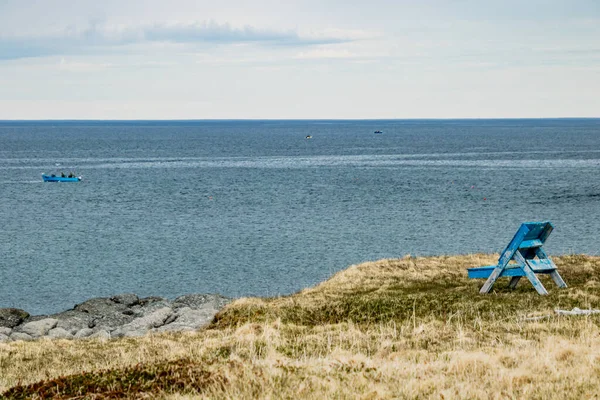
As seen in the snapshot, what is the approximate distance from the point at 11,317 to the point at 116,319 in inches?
165

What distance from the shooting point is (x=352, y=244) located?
52.6 meters

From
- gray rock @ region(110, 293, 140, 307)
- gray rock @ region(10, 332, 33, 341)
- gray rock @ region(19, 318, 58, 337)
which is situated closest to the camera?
gray rock @ region(10, 332, 33, 341)

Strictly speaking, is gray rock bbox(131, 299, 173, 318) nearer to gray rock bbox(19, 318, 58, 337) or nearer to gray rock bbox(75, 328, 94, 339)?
gray rock bbox(19, 318, 58, 337)

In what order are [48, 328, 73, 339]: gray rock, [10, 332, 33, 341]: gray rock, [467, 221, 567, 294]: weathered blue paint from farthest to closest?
[48, 328, 73, 339]: gray rock, [10, 332, 33, 341]: gray rock, [467, 221, 567, 294]: weathered blue paint

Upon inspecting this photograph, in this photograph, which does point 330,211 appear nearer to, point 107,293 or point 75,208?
point 75,208

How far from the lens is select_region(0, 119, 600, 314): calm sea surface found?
43.4 meters

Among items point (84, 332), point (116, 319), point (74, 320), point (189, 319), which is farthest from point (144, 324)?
point (74, 320)

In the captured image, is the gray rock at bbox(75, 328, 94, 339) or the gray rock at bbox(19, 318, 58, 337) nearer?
the gray rock at bbox(75, 328, 94, 339)

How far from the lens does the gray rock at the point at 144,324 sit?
25.7 metres

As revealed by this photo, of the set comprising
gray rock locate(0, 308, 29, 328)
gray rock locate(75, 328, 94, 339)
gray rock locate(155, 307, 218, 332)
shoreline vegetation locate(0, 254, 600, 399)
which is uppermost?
shoreline vegetation locate(0, 254, 600, 399)

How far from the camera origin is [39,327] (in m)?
27.7

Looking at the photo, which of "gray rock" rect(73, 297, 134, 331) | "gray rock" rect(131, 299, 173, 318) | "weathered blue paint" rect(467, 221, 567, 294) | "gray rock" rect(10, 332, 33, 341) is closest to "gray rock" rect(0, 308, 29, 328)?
"gray rock" rect(73, 297, 134, 331)

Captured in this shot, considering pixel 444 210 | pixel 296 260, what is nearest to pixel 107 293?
pixel 296 260

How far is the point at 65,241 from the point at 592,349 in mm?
49017
